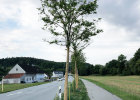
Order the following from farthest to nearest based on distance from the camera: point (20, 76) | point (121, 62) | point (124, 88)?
point (121, 62) < point (20, 76) < point (124, 88)

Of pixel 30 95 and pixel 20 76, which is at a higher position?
pixel 30 95

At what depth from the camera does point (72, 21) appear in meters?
9.20

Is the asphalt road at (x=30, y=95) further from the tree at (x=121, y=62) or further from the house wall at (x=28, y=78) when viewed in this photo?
the tree at (x=121, y=62)

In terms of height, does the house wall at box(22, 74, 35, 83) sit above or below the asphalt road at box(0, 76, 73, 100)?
below

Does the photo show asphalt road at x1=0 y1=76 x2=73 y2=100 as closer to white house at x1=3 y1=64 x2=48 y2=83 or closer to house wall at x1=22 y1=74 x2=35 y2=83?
white house at x1=3 y1=64 x2=48 y2=83

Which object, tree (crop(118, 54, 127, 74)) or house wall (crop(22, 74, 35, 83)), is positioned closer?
house wall (crop(22, 74, 35, 83))

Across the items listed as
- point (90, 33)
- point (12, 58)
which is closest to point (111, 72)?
point (12, 58)

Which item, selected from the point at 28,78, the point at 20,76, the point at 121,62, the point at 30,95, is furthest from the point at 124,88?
the point at 121,62

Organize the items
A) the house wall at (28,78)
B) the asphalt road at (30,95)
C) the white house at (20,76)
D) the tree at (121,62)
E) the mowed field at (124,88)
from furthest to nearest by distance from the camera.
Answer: the tree at (121,62), the house wall at (28,78), the white house at (20,76), the asphalt road at (30,95), the mowed field at (124,88)

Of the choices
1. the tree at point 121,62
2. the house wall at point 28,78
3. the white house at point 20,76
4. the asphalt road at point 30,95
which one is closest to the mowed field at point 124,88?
the asphalt road at point 30,95

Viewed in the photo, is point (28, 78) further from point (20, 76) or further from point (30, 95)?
point (30, 95)

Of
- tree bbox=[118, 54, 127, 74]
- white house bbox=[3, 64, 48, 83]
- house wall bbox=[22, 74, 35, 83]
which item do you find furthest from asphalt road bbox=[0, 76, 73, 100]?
tree bbox=[118, 54, 127, 74]

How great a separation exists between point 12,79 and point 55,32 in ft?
169

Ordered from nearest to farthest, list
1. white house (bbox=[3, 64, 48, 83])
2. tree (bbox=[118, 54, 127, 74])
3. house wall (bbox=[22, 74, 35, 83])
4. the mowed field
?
the mowed field → white house (bbox=[3, 64, 48, 83]) → house wall (bbox=[22, 74, 35, 83]) → tree (bbox=[118, 54, 127, 74])
